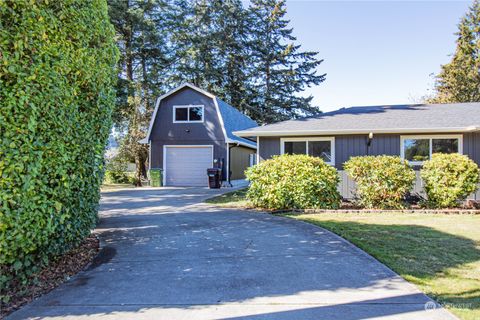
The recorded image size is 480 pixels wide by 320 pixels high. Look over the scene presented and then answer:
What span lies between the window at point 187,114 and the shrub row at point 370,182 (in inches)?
414

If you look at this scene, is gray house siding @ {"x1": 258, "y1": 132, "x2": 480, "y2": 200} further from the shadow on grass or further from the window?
the window

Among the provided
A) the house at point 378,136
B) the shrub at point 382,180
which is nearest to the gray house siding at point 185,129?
the house at point 378,136

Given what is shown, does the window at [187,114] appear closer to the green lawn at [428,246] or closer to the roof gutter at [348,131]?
the roof gutter at [348,131]

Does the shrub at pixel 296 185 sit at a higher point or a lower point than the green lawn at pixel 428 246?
higher

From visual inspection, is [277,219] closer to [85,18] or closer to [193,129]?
[85,18]

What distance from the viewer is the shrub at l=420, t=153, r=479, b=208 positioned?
29.7 feet

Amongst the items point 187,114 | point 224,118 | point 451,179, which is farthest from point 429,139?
point 187,114

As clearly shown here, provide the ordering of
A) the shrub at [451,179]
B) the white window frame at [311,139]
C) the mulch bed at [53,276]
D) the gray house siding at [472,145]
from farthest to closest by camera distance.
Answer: the white window frame at [311,139]
the gray house siding at [472,145]
the shrub at [451,179]
the mulch bed at [53,276]

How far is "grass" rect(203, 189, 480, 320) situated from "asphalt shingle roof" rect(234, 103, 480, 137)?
3572mm

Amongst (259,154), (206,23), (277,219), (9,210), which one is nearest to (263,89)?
(206,23)

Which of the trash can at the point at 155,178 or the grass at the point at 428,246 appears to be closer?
the grass at the point at 428,246

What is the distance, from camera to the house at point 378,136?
11227 millimetres

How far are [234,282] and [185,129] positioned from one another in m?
15.9
